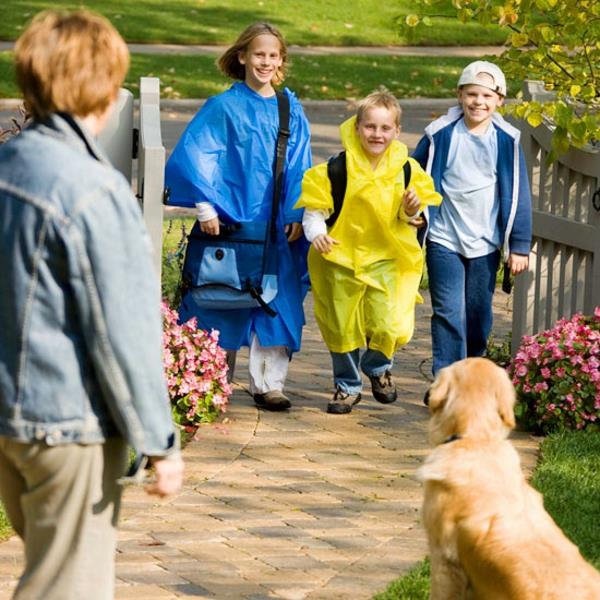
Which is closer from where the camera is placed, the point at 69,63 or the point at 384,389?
the point at 69,63

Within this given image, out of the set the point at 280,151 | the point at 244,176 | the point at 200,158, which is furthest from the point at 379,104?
the point at 200,158

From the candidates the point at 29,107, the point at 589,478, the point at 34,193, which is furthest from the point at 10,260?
the point at 589,478

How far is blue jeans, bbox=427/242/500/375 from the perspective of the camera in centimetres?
736

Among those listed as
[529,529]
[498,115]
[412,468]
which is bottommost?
[412,468]

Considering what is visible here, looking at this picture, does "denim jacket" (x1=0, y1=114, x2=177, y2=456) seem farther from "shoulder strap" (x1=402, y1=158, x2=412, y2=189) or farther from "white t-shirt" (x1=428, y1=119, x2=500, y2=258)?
"white t-shirt" (x1=428, y1=119, x2=500, y2=258)

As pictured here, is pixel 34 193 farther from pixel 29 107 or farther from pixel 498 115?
pixel 498 115

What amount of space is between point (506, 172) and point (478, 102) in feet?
1.34

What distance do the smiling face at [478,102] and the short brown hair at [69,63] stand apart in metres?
4.02

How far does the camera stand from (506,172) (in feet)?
24.0

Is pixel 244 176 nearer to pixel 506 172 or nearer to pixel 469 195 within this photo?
pixel 469 195

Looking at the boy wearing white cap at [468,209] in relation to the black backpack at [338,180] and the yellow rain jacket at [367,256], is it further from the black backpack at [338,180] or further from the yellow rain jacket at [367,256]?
the black backpack at [338,180]

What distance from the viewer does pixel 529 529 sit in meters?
4.09

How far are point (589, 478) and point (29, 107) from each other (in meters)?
3.65

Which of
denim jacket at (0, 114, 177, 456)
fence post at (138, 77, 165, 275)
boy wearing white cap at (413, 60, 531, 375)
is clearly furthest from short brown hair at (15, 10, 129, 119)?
boy wearing white cap at (413, 60, 531, 375)
